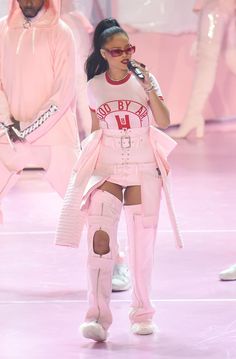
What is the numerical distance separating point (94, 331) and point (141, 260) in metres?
0.36

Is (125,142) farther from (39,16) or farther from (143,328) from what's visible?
(39,16)

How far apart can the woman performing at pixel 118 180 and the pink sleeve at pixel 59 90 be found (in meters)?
0.84

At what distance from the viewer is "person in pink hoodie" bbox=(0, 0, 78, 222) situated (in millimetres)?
5938

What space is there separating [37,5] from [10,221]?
2188 millimetres

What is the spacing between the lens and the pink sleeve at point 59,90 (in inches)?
233

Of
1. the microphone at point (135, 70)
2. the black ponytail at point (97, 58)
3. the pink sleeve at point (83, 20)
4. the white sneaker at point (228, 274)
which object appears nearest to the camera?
the microphone at point (135, 70)

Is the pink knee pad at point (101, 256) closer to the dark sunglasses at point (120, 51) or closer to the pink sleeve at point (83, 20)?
the dark sunglasses at point (120, 51)

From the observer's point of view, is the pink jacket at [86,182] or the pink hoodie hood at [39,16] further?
the pink hoodie hood at [39,16]

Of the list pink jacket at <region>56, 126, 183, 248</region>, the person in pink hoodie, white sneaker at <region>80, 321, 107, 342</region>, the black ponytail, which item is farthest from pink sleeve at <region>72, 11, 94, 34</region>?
white sneaker at <region>80, 321, 107, 342</region>

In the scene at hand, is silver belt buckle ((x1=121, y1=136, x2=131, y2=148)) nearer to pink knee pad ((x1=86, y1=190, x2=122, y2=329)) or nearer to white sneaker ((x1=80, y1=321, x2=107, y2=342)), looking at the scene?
pink knee pad ((x1=86, y1=190, x2=122, y2=329))

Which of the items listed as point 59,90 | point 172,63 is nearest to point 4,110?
point 59,90

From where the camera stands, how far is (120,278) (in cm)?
593

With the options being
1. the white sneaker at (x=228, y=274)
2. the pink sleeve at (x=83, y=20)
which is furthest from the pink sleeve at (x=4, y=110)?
the pink sleeve at (x=83, y=20)

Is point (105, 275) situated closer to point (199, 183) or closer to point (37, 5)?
point (37, 5)
